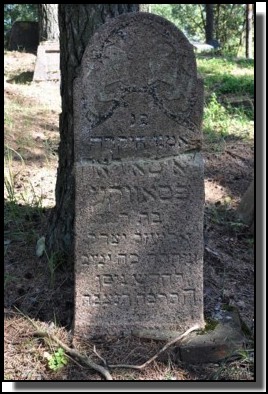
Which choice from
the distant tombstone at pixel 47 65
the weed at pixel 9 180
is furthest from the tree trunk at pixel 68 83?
the distant tombstone at pixel 47 65

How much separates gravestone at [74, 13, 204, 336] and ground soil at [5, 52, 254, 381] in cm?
25

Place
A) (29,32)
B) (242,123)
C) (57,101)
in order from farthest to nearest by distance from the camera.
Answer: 1. (29,32)
2. (57,101)
3. (242,123)

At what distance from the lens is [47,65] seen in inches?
361

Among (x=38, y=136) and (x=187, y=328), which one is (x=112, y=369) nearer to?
(x=187, y=328)

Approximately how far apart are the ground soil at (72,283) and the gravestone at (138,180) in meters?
0.25

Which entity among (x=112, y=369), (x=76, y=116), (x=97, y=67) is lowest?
(x=112, y=369)

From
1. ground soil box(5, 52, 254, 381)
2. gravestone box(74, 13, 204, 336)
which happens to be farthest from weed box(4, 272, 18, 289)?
gravestone box(74, 13, 204, 336)

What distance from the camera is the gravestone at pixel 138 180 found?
3117 mm

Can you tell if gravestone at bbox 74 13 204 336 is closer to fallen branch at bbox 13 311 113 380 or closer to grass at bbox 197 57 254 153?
fallen branch at bbox 13 311 113 380

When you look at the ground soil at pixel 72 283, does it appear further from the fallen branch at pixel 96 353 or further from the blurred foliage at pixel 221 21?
the blurred foliage at pixel 221 21

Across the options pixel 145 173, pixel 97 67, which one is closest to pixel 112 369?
pixel 145 173

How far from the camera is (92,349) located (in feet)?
11.0
